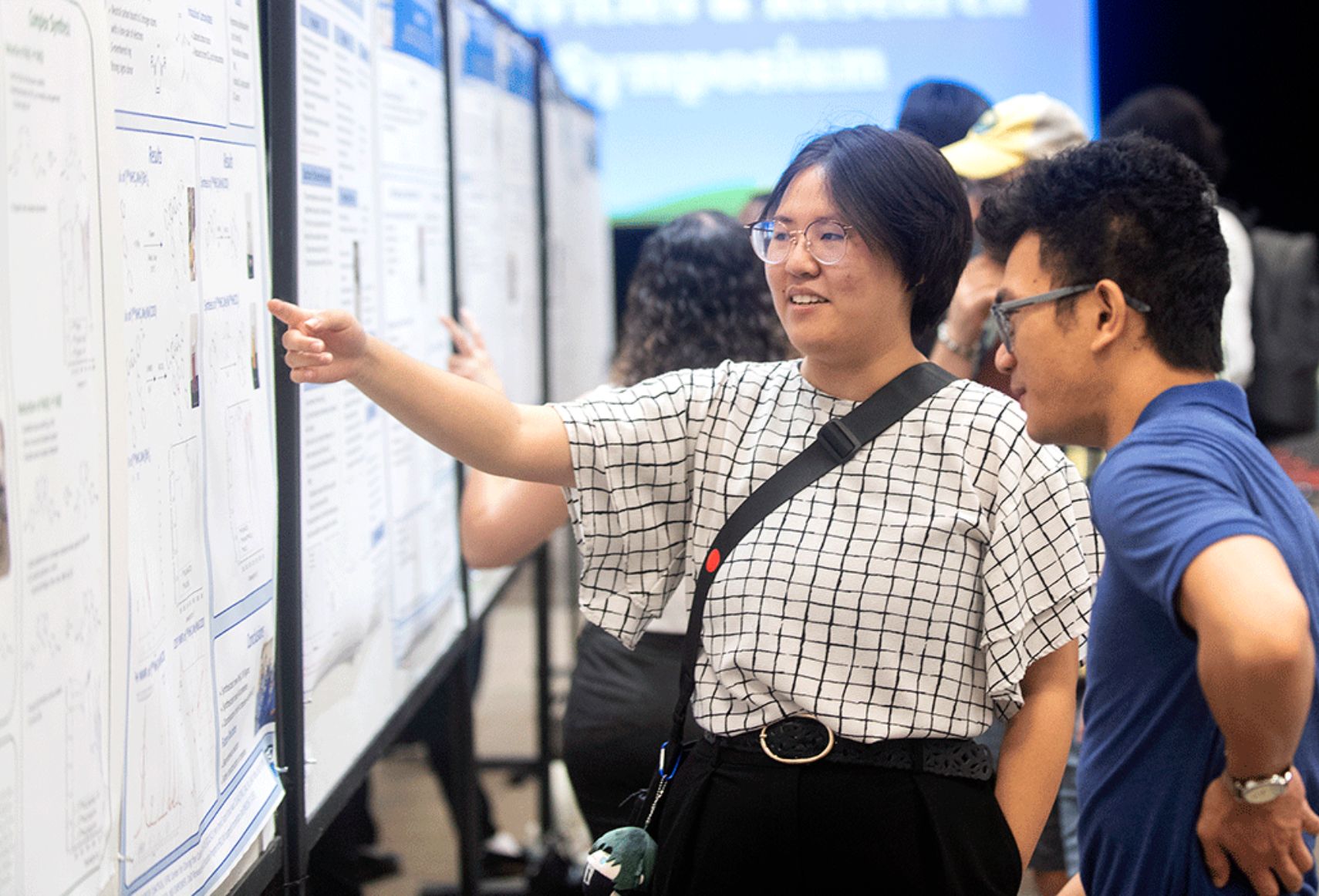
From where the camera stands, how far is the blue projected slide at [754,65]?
246 inches

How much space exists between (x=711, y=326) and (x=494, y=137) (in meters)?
1.07

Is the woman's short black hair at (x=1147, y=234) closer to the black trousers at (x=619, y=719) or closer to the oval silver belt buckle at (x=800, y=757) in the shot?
the oval silver belt buckle at (x=800, y=757)

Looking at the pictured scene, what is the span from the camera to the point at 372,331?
2.06 metres

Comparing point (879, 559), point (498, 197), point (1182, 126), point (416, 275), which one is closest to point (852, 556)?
point (879, 559)

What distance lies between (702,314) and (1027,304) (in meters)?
0.92

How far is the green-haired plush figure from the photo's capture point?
163 centimetres

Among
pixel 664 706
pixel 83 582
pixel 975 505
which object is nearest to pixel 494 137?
pixel 664 706

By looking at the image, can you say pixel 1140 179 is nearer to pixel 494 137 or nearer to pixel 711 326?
pixel 711 326

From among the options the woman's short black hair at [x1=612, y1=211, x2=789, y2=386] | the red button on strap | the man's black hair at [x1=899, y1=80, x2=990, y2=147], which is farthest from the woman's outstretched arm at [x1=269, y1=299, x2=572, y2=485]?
the man's black hair at [x1=899, y1=80, x2=990, y2=147]

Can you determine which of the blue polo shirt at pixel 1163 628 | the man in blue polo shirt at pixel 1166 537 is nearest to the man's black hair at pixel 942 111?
the man in blue polo shirt at pixel 1166 537

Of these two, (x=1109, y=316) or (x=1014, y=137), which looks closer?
(x=1109, y=316)

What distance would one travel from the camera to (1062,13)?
6238mm

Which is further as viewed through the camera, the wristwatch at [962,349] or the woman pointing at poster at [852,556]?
the wristwatch at [962,349]

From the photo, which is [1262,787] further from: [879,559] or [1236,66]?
[1236,66]
